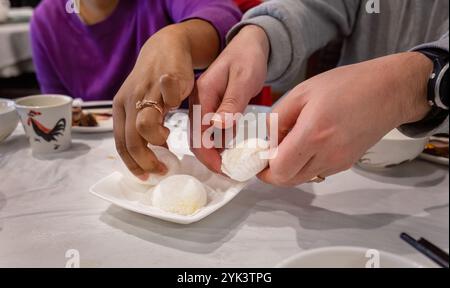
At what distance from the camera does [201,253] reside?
35 cm

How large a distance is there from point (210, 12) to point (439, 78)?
1.22 feet

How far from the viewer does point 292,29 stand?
489 millimetres

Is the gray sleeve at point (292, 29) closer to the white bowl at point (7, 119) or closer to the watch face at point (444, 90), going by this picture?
the watch face at point (444, 90)

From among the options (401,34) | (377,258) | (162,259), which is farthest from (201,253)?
(401,34)

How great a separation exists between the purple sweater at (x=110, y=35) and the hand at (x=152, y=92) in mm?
19

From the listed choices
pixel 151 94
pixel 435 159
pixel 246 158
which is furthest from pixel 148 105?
pixel 435 159

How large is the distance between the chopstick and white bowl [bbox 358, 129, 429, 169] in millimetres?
139

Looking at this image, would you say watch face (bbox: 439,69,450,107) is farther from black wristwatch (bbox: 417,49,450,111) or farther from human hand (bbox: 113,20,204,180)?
human hand (bbox: 113,20,204,180)

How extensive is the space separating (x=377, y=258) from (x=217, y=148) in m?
0.20

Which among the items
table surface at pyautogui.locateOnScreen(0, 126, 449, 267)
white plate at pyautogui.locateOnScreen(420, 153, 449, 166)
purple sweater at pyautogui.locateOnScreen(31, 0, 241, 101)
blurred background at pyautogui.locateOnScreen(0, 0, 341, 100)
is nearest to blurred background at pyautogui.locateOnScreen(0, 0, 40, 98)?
blurred background at pyautogui.locateOnScreen(0, 0, 341, 100)

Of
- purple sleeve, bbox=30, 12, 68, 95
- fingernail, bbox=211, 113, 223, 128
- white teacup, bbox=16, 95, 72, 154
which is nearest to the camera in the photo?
fingernail, bbox=211, 113, 223, 128

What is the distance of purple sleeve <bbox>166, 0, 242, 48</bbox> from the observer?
0.47 metres

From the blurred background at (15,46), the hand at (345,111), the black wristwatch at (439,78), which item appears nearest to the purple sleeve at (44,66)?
the hand at (345,111)

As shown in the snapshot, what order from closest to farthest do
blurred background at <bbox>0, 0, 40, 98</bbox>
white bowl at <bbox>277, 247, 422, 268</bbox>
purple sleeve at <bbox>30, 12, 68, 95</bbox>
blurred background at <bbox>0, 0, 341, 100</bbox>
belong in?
1. white bowl at <bbox>277, 247, 422, 268</bbox>
2. purple sleeve at <bbox>30, 12, 68, 95</bbox>
3. blurred background at <bbox>0, 0, 341, 100</bbox>
4. blurred background at <bbox>0, 0, 40, 98</bbox>
